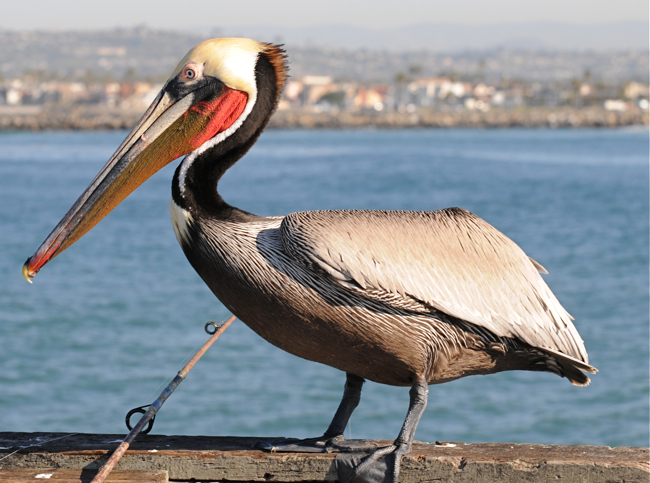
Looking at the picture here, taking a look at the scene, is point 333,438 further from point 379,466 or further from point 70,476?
point 70,476

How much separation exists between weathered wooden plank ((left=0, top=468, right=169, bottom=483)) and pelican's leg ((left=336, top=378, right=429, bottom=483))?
1.89 ft

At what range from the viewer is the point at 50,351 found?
9.90 m

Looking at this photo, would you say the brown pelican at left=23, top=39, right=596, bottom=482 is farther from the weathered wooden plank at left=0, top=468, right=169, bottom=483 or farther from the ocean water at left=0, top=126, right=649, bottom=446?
the ocean water at left=0, top=126, right=649, bottom=446

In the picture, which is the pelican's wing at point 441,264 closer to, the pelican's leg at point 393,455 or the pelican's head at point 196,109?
the pelican's leg at point 393,455

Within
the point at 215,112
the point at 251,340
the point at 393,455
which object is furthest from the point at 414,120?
the point at 393,455

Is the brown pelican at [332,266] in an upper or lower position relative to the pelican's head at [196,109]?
lower

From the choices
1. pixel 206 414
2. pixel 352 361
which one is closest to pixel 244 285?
pixel 352 361

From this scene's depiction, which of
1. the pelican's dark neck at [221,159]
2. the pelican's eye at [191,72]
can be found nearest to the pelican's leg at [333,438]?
the pelican's dark neck at [221,159]

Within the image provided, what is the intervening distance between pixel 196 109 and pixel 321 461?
1150 millimetres

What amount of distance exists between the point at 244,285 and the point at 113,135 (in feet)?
214

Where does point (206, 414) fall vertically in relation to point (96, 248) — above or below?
above

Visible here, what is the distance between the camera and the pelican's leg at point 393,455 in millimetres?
2328

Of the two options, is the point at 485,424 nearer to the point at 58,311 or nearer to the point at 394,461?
the point at 394,461

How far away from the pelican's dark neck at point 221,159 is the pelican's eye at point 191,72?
7.1 inches
